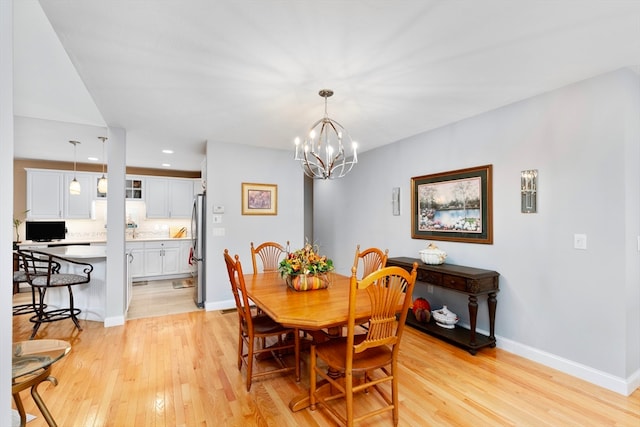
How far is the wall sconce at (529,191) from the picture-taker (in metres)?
2.77

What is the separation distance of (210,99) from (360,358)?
2.55 meters

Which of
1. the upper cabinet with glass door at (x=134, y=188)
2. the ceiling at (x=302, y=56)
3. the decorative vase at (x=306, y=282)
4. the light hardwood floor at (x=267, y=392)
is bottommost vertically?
the light hardwood floor at (x=267, y=392)

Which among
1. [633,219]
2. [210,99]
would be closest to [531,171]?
[633,219]

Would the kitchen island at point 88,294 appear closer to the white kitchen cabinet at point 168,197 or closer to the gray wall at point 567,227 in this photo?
the white kitchen cabinet at point 168,197

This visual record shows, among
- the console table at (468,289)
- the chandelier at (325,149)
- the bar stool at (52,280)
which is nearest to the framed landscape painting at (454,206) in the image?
the console table at (468,289)

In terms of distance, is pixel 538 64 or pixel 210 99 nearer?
pixel 538 64

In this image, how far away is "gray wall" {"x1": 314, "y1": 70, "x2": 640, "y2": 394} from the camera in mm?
2299

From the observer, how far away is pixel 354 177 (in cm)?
525

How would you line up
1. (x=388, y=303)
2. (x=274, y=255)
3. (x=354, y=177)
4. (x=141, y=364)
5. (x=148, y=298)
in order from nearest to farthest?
(x=388, y=303) → (x=141, y=364) → (x=274, y=255) → (x=148, y=298) → (x=354, y=177)

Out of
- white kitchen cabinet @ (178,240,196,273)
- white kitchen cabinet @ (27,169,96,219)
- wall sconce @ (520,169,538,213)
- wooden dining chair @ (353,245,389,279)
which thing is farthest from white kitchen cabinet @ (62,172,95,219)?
wall sconce @ (520,169,538,213)

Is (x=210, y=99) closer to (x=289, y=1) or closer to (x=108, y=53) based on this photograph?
(x=108, y=53)

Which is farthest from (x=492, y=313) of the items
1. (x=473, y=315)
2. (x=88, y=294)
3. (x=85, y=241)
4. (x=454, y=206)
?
Result: (x=85, y=241)

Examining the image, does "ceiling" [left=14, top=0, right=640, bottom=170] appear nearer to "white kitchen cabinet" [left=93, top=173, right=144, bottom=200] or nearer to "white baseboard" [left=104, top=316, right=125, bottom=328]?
"white baseboard" [left=104, top=316, right=125, bottom=328]

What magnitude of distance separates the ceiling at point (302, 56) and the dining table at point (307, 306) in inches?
67.6
